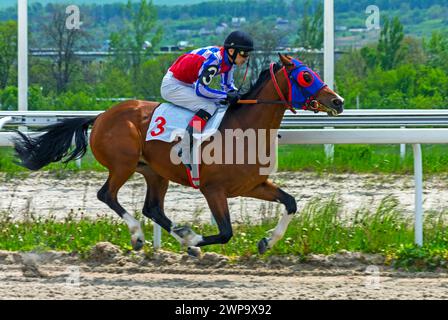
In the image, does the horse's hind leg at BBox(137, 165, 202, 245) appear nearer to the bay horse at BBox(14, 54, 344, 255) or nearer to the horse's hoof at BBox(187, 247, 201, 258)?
the bay horse at BBox(14, 54, 344, 255)

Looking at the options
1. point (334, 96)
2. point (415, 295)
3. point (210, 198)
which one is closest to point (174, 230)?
point (210, 198)

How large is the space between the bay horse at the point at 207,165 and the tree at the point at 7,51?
8038 mm

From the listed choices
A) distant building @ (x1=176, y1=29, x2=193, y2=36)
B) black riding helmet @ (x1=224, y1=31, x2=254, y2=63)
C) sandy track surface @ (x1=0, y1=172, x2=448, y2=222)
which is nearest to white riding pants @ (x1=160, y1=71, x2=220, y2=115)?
black riding helmet @ (x1=224, y1=31, x2=254, y2=63)

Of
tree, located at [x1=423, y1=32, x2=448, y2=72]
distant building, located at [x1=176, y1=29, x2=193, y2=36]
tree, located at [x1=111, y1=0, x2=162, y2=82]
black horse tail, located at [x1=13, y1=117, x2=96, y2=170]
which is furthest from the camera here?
distant building, located at [x1=176, y1=29, x2=193, y2=36]

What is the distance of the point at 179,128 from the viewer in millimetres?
6969

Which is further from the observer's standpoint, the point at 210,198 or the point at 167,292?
the point at 210,198

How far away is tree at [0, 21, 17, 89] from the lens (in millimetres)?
15175

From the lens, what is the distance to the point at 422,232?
7.15 metres

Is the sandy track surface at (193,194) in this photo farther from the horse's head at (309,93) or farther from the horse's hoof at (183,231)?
the horse's head at (309,93)

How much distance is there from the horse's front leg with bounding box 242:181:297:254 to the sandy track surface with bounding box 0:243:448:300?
0.17 meters

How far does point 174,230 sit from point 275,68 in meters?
1.26

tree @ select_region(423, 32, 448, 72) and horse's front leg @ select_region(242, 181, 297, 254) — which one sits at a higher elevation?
tree @ select_region(423, 32, 448, 72)
